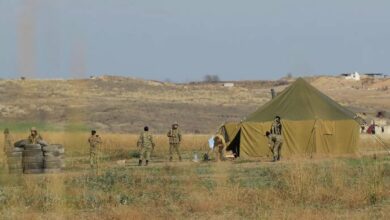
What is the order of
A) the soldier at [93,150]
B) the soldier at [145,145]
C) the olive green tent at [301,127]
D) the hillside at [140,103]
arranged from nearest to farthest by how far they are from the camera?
the soldier at [93,150] → the soldier at [145,145] → the olive green tent at [301,127] → the hillside at [140,103]

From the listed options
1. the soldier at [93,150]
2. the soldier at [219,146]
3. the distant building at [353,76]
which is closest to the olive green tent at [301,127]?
the soldier at [219,146]

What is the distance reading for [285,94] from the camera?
33.2 meters

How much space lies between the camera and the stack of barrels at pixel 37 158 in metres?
25.2

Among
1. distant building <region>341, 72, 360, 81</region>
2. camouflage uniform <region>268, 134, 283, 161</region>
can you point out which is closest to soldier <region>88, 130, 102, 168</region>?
camouflage uniform <region>268, 134, 283, 161</region>

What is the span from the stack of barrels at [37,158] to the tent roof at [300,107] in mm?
9314

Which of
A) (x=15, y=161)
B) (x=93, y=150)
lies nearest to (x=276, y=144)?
(x=93, y=150)

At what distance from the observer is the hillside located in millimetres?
64625

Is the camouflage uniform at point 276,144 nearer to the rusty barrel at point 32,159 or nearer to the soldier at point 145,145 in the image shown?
the soldier at point 145,145

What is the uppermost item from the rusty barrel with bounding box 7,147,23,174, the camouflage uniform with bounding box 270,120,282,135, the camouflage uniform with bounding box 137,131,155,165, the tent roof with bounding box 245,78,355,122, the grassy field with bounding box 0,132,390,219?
the tent roof with bounding box 245,78,355,122

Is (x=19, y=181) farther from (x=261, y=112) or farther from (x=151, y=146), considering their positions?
(x=261, y=112)

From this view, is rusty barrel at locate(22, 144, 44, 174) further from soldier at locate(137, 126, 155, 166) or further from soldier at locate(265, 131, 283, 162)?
soldier at locate(265, 131, 283, 162)

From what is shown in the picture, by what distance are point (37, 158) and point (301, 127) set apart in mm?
10309

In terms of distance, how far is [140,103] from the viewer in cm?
7494

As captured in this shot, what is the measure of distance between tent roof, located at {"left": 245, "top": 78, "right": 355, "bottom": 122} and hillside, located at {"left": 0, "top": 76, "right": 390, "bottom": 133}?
21473 mm
